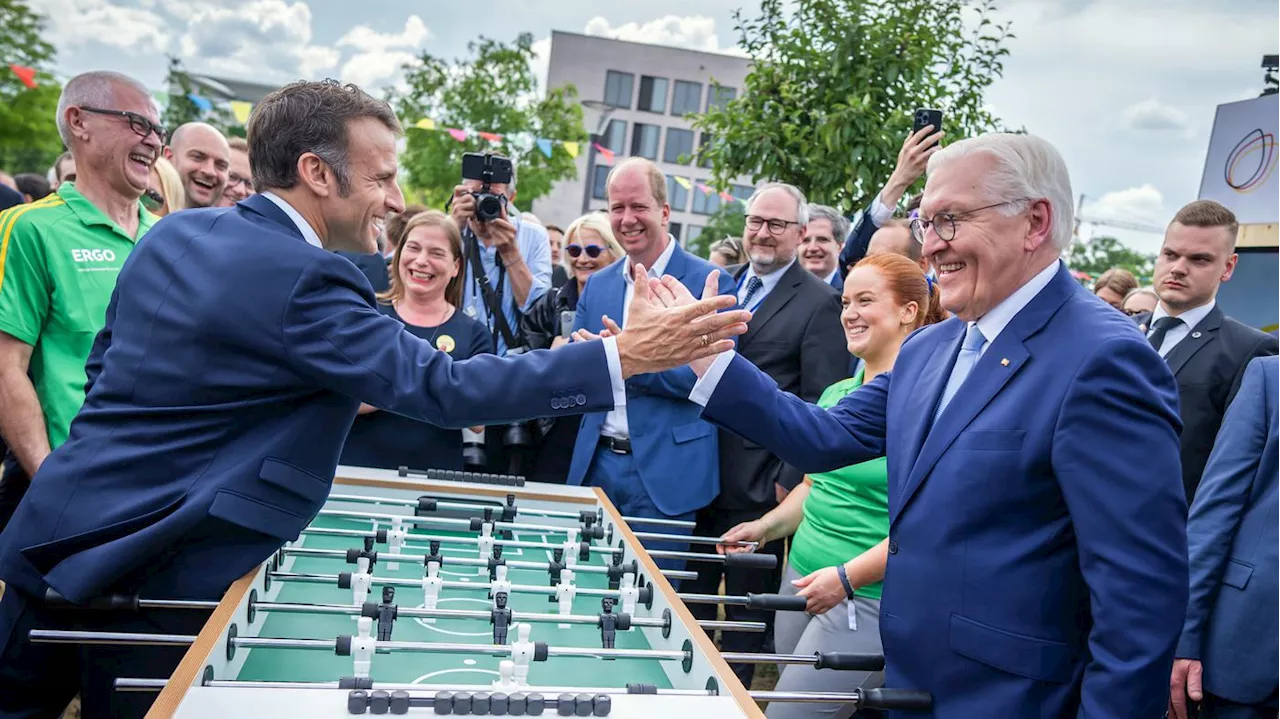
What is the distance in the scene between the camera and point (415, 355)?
2275 millimetres

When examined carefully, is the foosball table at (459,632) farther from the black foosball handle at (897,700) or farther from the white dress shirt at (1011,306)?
the white dress shirt at (1011,306)

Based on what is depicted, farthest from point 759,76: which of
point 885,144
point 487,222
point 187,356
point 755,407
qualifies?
point 187,356

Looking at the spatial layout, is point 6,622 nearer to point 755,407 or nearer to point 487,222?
point 755,407

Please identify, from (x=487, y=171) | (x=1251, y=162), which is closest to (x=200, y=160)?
(x=487, y=171)

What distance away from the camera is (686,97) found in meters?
50.2

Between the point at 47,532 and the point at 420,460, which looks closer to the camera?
the point at 47,532

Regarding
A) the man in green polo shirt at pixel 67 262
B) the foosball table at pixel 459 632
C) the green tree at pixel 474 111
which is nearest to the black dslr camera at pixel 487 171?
the man in green polo shirt at pixel 67 262

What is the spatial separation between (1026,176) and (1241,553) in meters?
1.63

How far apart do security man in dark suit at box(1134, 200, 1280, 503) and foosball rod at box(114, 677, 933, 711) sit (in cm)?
272

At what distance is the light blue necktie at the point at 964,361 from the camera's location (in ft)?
7.41

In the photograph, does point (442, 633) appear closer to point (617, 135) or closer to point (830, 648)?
point (830, 648)

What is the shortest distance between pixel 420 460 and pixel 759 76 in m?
4.36

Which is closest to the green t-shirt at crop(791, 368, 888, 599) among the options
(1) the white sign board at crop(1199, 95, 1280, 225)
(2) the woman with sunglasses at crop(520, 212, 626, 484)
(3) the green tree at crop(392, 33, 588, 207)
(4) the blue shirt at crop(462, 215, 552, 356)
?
(2) the woman with sunglasses at crop(520, 212, 626, 484)

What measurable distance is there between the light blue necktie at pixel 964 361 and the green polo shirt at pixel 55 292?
2.88 metres
